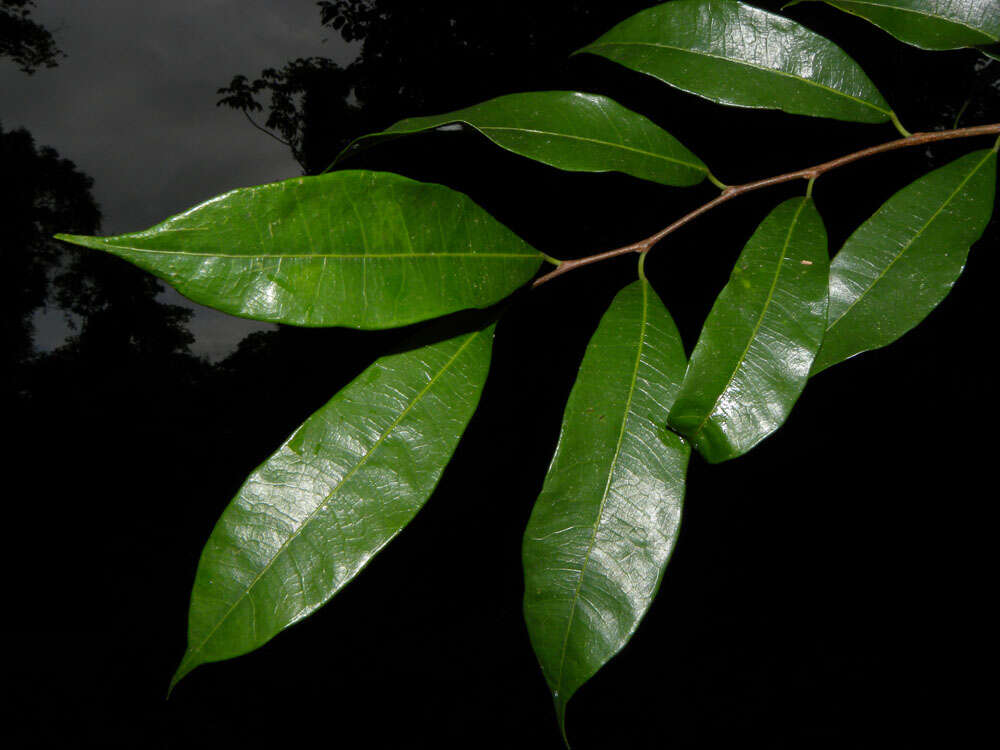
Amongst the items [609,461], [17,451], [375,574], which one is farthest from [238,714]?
[17,451]

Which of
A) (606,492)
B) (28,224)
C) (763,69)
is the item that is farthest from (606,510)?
(28,224)

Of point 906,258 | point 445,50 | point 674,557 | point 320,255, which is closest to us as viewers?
point 320,255

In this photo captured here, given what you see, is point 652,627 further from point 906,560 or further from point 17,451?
point 17,451

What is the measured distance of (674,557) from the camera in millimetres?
2025

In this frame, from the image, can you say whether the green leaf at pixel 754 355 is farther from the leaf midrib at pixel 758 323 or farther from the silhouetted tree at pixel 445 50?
the silhouetted tree at pixel 445 50

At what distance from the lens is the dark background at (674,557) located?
64.5 inches

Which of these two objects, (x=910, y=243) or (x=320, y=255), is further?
(x=910, y=243)

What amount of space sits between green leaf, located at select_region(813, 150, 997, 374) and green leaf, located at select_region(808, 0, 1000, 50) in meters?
0.09

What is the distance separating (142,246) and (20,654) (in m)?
3.09

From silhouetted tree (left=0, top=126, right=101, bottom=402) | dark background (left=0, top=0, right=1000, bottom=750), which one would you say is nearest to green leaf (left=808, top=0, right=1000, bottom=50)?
dark background (left=0, top=0, right=1000, bottom=750)

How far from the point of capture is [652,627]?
1.96m

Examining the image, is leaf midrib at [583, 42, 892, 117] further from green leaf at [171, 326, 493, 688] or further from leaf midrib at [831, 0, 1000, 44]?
green leaf at [171, 326, 493, 688]

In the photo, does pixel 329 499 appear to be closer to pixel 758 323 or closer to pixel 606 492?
pixel 606 492

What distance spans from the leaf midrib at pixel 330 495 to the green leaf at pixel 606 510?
3.7 inches
